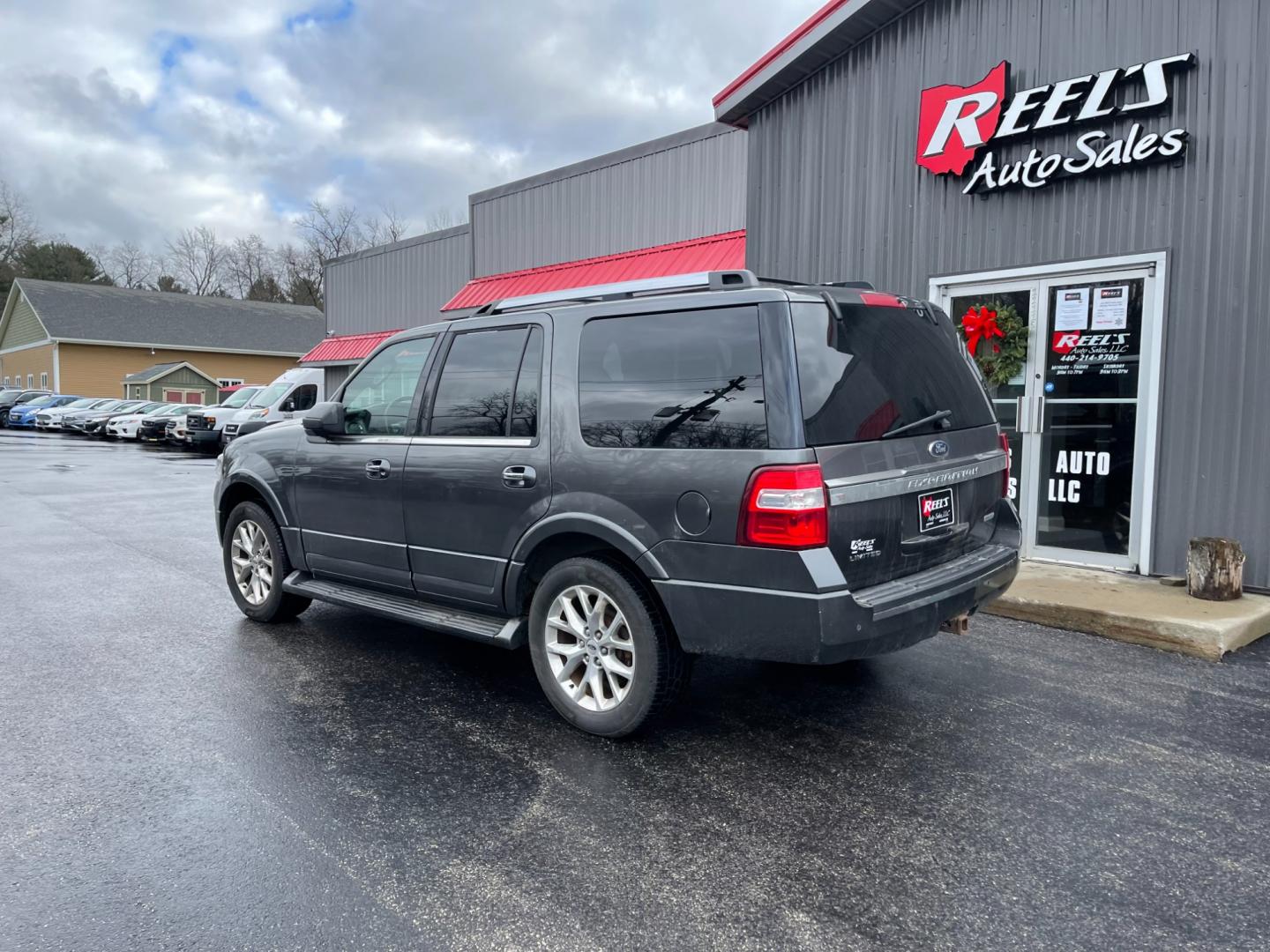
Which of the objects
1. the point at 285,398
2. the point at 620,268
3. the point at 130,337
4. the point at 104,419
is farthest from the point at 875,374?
the point at 130,337

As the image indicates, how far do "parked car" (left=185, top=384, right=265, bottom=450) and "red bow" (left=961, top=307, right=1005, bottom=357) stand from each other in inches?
823

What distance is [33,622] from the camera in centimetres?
614

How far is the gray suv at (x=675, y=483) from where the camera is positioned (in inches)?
142

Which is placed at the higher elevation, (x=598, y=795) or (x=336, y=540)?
(x=336, y=540)

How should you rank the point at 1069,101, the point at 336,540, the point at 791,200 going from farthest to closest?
the point at 791,200
the point at 1069,101
the point at 336,540

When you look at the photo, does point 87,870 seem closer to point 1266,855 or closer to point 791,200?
point 1266,855

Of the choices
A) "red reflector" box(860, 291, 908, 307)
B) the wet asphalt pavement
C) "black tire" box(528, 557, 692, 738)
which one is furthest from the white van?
"red reflector" box(860, 291, 908, 307)

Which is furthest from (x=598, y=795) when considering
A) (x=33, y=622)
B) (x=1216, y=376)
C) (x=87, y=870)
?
(x=1216, y=376)

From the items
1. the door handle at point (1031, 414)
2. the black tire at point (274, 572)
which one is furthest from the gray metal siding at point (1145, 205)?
the black tire at point (274, 572)

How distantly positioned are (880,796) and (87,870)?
2.79 m

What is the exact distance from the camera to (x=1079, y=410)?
25.5 feet

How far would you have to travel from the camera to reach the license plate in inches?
156

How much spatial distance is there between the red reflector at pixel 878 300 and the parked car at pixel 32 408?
42030 millimetres

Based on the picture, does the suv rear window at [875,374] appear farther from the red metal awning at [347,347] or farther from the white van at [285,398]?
the red metal awning at [347,347]
